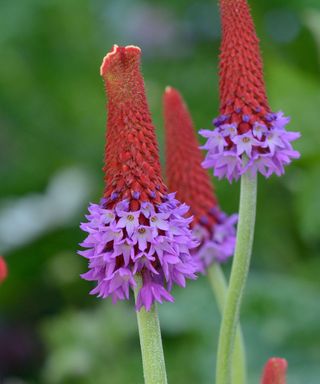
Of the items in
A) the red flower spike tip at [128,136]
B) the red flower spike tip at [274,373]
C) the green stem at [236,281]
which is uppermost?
the red flower spike tip at [128,136]

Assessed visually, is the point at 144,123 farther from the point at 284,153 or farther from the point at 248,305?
the point at 248,305

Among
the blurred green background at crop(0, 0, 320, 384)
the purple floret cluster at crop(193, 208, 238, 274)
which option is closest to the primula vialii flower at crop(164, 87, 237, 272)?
the purple floret cluster at crop(193, 208, 238, 274)

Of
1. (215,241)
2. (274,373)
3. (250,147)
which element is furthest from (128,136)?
→ (215,241)

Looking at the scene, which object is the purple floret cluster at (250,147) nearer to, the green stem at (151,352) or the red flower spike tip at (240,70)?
the red flower spike tip at (240,70)

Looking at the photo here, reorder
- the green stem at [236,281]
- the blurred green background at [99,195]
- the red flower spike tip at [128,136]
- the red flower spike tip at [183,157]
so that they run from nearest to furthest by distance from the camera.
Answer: the red flower spike tip at [128,136] → the green stem at [236,281] → the red flower spike tip at [183,157] → the blurred green background at [99,195]

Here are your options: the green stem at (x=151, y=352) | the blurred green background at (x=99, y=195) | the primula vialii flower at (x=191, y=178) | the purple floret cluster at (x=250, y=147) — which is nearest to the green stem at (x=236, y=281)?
the purple floret cluster at (x=250, y=147)

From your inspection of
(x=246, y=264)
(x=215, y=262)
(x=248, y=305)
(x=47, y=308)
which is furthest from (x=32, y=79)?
(x=246, y=264)
